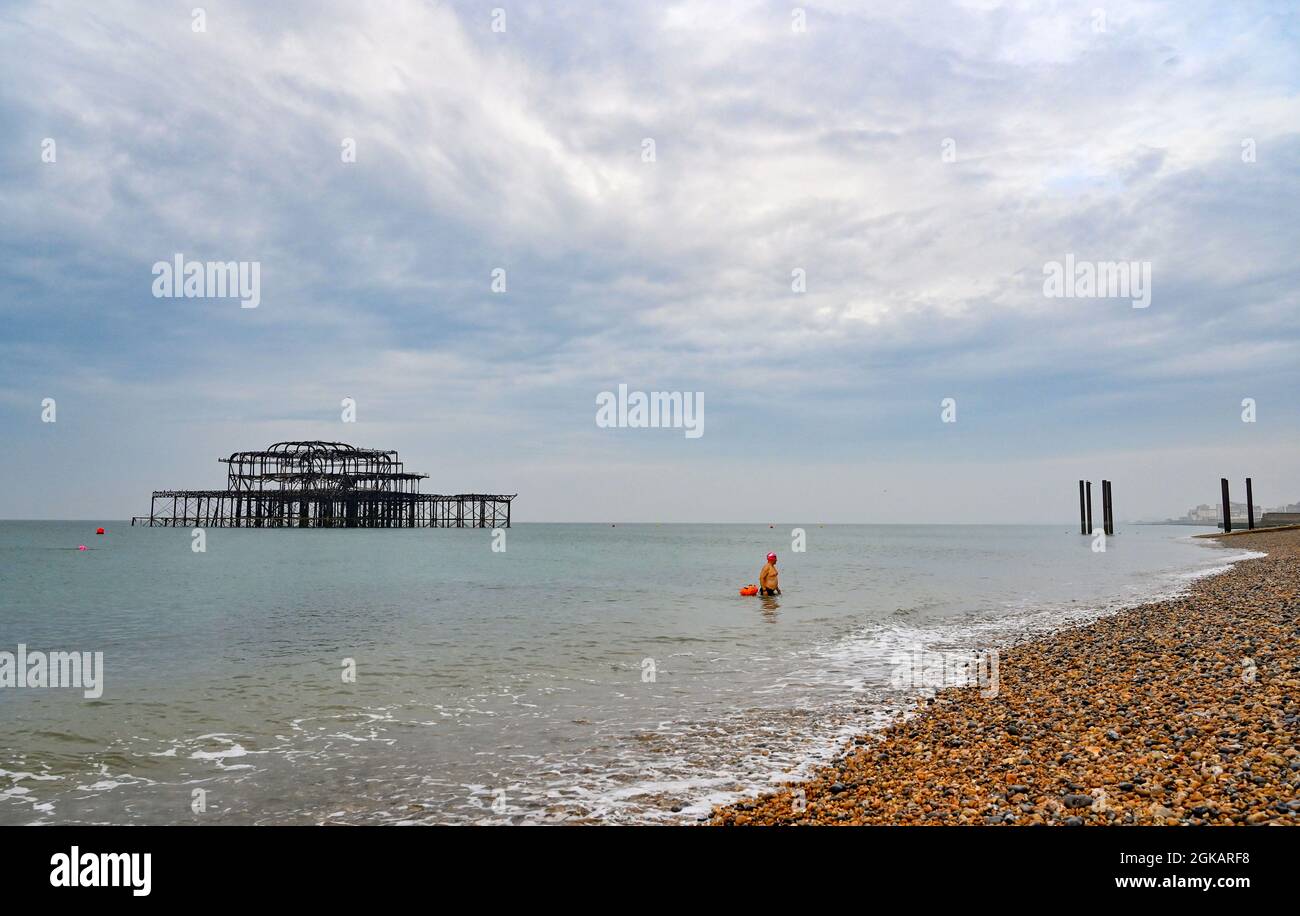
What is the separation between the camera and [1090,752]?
725cm

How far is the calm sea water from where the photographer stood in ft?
25.7

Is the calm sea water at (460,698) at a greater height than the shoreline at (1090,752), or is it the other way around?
the shoreline at (1090,752)

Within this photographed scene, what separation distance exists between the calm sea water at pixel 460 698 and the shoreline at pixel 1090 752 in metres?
0.93

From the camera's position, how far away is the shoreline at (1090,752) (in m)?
5.79

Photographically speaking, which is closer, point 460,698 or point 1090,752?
point 1090,752

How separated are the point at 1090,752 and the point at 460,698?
880 centimetres

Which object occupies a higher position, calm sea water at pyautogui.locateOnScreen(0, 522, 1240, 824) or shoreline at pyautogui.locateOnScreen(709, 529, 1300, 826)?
shoreline at pyautogui.locateOnScreen(709, 529, 1300, 826)

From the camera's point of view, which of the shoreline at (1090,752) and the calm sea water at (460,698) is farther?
the calm sea water at (460,698)

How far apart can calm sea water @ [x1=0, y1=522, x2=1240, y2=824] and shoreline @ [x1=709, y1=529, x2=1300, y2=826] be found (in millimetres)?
932

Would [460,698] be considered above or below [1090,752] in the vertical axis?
below

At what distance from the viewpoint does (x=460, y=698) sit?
1244cm

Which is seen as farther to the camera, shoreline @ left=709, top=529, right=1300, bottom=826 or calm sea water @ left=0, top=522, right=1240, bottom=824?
calm sea water @ left=0, top=522, right=1240, bottom=824

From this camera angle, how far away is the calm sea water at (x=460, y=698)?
783cm
